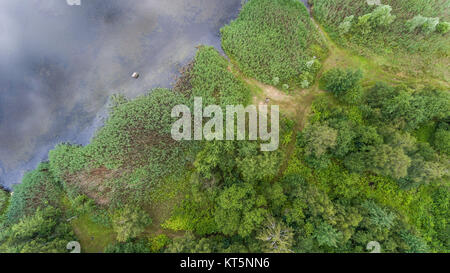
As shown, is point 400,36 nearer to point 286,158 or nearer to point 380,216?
point 286,158

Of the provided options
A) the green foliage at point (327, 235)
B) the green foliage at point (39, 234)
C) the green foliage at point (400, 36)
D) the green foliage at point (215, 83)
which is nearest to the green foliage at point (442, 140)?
the green foliage at point (400, 36)

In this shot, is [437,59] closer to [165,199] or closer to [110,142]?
[165,199]

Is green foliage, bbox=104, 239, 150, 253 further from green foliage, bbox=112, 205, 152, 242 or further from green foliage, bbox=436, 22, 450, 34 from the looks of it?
green foliage, bbox=436, 22, 450, 34

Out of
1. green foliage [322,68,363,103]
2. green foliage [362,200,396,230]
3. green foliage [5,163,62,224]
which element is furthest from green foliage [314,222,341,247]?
green foliage [5,163,62,224]

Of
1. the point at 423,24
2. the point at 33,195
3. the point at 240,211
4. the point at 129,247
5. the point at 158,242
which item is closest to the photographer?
the point at 240,211

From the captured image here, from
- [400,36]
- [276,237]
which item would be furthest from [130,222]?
[400,36]

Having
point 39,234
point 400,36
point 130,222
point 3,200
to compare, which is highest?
point 400,36

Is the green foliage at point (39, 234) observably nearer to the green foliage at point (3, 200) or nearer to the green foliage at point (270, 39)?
the green foliage at point (3, 200)
